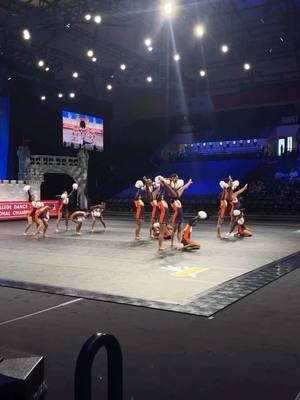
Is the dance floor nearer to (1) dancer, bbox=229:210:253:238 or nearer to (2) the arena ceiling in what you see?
(1) dancer, bbox=229:210:253:238

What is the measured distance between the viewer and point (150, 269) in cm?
805

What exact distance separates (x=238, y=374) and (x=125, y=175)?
95.2 feet

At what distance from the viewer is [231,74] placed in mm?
28438

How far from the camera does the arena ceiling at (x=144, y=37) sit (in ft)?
54.4

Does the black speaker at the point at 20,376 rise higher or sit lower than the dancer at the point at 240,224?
higher

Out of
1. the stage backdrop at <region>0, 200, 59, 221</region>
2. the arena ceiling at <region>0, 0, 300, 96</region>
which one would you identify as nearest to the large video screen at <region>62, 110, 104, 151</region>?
the arena ceiling at <region>0, 0, 300, 96</region>

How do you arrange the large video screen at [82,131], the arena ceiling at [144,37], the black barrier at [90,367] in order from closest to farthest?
the black barrier at [90,367] < the arena ceiling at [144,37] < the large video screen at [82,131]

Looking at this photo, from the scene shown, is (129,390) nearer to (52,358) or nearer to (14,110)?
(52,358)

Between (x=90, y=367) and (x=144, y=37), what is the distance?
1901 cm

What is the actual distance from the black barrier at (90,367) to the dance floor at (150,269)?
3.02 m

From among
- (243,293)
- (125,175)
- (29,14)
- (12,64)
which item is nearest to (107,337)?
(243,293)

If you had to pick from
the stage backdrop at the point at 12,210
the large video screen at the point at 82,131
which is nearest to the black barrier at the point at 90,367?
the stage backdrop at the point at 12,210

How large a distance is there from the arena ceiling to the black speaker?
15.7 meters

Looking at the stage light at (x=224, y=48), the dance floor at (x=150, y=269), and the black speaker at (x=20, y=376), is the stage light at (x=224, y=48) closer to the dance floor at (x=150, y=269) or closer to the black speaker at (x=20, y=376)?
the dance floor at (x=150, y=269)
